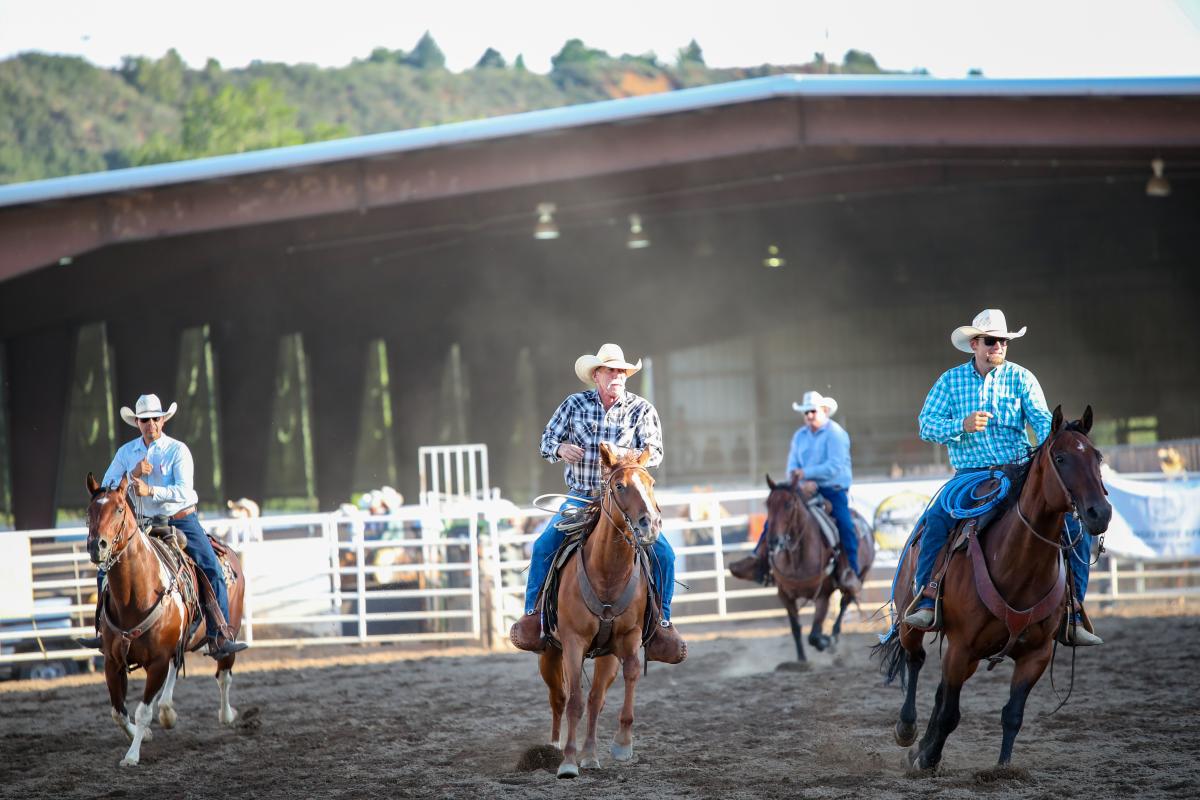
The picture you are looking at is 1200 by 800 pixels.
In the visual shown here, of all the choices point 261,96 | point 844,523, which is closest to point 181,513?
point 844,523

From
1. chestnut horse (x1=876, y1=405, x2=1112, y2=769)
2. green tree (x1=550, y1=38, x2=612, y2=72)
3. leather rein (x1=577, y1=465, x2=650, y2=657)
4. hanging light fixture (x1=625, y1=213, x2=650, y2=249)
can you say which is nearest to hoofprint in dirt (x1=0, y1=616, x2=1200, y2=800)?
chestnut horse (x1=876, y1=405, x2=1112, y2=769)

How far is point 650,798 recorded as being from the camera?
656 cm

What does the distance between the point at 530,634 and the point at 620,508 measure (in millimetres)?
1080

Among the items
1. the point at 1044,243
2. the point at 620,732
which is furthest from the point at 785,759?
the point at 1044,243

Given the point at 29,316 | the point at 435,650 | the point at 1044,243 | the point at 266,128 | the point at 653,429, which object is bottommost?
the point at 435,650

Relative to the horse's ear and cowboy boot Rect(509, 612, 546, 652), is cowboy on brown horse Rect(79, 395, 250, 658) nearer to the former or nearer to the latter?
cowboy boot Rect(509, 612, 546, 652)

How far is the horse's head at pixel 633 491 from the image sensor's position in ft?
21.5

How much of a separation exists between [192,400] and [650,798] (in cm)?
2345

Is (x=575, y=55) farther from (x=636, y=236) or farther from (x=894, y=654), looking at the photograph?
(x=894, y=654)

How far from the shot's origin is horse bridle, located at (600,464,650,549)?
22.1ft

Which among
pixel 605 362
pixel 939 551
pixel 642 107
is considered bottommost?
pixel 939 551

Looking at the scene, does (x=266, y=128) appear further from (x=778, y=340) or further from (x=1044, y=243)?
(x=1044, y=243)

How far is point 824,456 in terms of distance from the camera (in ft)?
39.5

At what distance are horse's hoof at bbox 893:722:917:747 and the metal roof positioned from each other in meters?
9.86
